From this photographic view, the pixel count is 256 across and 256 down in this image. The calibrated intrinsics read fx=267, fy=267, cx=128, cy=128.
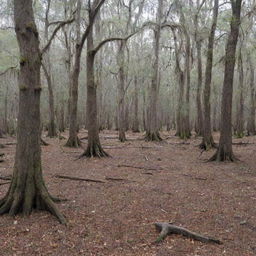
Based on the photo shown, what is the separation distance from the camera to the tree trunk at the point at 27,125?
194 inches

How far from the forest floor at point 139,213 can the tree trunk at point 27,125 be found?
0.87 feet

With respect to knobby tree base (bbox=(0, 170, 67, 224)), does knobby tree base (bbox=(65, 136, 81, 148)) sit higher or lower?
higher

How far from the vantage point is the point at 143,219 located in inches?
194

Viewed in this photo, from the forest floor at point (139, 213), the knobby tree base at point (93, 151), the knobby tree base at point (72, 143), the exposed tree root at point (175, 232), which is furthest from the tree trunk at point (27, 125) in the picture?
the knobby tree base at point (72, 143)

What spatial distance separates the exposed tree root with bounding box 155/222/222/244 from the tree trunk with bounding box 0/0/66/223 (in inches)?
73.6

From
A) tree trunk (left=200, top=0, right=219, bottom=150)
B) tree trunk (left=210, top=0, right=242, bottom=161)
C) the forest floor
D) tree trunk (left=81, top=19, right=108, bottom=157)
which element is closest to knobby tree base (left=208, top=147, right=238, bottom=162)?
tree trunk (left=210, top=0, right=242, bottom=161)

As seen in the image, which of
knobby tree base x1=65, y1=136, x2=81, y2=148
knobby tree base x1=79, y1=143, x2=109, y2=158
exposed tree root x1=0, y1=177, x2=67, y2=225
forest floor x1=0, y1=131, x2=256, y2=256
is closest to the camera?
forest floor x1=0, y1=131, x2=256, y2=256

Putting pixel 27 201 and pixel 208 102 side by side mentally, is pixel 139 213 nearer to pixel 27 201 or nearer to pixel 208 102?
pixel 27 201

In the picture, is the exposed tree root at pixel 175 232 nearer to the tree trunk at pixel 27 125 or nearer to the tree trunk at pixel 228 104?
the tree trunk at pixel 27 125

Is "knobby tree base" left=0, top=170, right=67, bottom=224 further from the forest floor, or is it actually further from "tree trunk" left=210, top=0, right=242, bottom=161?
"tree trunk" left=210, top=0, right=242, bottom=161

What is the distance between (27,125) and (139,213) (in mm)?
2720

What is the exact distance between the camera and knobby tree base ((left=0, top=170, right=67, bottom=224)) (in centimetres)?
489

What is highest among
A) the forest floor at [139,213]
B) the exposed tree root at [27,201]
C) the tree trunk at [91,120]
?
the tree trunk at [91,120]

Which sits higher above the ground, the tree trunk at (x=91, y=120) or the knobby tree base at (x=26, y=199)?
the tree trunk at (x=91, y=120)
